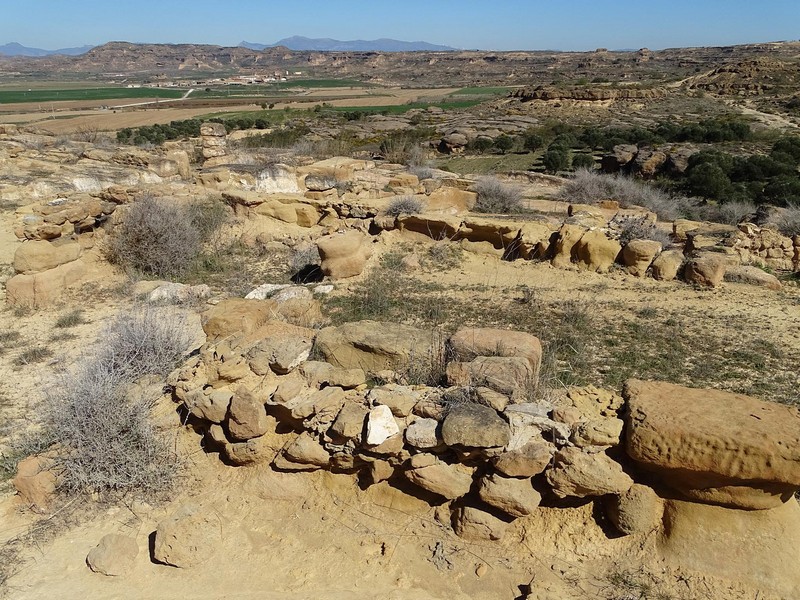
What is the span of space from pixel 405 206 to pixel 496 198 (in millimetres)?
3031

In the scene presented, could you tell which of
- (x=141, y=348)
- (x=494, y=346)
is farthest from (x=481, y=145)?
(x=141, y=348)

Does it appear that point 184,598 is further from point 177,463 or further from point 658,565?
point 658,565

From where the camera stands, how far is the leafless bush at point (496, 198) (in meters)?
13.5

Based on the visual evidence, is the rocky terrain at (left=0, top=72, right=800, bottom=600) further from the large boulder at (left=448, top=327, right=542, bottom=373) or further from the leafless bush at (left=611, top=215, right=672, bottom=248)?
the leafless bush at (left=611, top=215, right=672, bottom=248)

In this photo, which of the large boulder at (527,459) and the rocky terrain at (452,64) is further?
the rocky terrain at (452,64)

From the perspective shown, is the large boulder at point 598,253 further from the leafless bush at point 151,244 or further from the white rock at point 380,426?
Answer: the leafless bush at point 151,244

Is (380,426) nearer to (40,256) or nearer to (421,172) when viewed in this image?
(40,256)

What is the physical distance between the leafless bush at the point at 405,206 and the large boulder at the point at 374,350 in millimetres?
6602

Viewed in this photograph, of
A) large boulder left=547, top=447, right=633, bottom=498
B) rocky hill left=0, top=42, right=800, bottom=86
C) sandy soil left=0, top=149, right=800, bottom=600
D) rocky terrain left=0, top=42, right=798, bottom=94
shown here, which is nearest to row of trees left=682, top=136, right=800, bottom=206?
large boulder left=547, top=447, right=633, bottom=498

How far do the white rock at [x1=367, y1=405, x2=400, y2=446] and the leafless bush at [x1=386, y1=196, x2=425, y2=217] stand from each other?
7958 millimetres

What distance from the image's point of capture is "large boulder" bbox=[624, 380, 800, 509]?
10.1 ft

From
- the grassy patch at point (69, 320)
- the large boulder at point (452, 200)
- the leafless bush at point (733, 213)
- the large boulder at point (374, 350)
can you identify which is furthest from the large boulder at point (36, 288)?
the leafless bush at point (733, 213)

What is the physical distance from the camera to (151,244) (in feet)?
31.0

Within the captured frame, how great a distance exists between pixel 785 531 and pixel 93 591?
4092 millimetres
